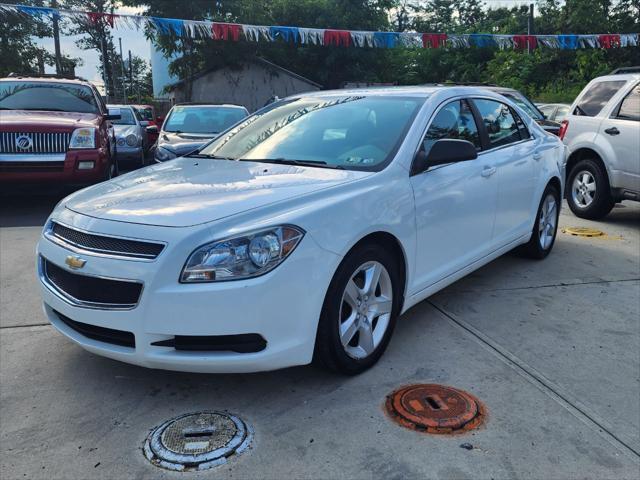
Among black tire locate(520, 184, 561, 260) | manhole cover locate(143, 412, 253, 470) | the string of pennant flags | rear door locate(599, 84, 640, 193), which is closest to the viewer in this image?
manhole cover locate(143, 412, 253, 470)

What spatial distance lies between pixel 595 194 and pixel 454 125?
426 cm

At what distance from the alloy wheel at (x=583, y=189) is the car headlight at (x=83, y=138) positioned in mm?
6524

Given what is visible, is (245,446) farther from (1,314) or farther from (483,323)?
(1,314)

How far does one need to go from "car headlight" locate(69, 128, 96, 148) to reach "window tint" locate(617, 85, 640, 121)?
6773 mm

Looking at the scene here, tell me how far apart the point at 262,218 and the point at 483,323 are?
204 cm

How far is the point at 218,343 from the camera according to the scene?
8.75 feet

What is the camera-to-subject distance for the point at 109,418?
2764mm

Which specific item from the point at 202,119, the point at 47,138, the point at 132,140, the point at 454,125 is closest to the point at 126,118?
the point at 132,140

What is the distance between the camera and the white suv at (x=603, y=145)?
22.6 feet

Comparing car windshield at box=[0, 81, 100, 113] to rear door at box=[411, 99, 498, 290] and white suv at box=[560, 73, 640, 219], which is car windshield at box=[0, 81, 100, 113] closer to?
rear door at box=[411, 99, 498, 290]

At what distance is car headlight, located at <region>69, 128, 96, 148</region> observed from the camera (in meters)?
7.44

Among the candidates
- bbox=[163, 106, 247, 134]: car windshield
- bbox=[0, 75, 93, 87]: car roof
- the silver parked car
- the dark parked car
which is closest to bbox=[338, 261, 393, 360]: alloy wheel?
the dark parked car

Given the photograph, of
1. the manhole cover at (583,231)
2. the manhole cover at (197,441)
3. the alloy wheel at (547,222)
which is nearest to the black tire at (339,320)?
the manhole cover at (197,441)

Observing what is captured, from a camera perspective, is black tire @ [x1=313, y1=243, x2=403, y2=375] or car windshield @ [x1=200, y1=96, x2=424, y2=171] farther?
car windshield @ [x1=200, y1=96, x2=424, y2=171]
